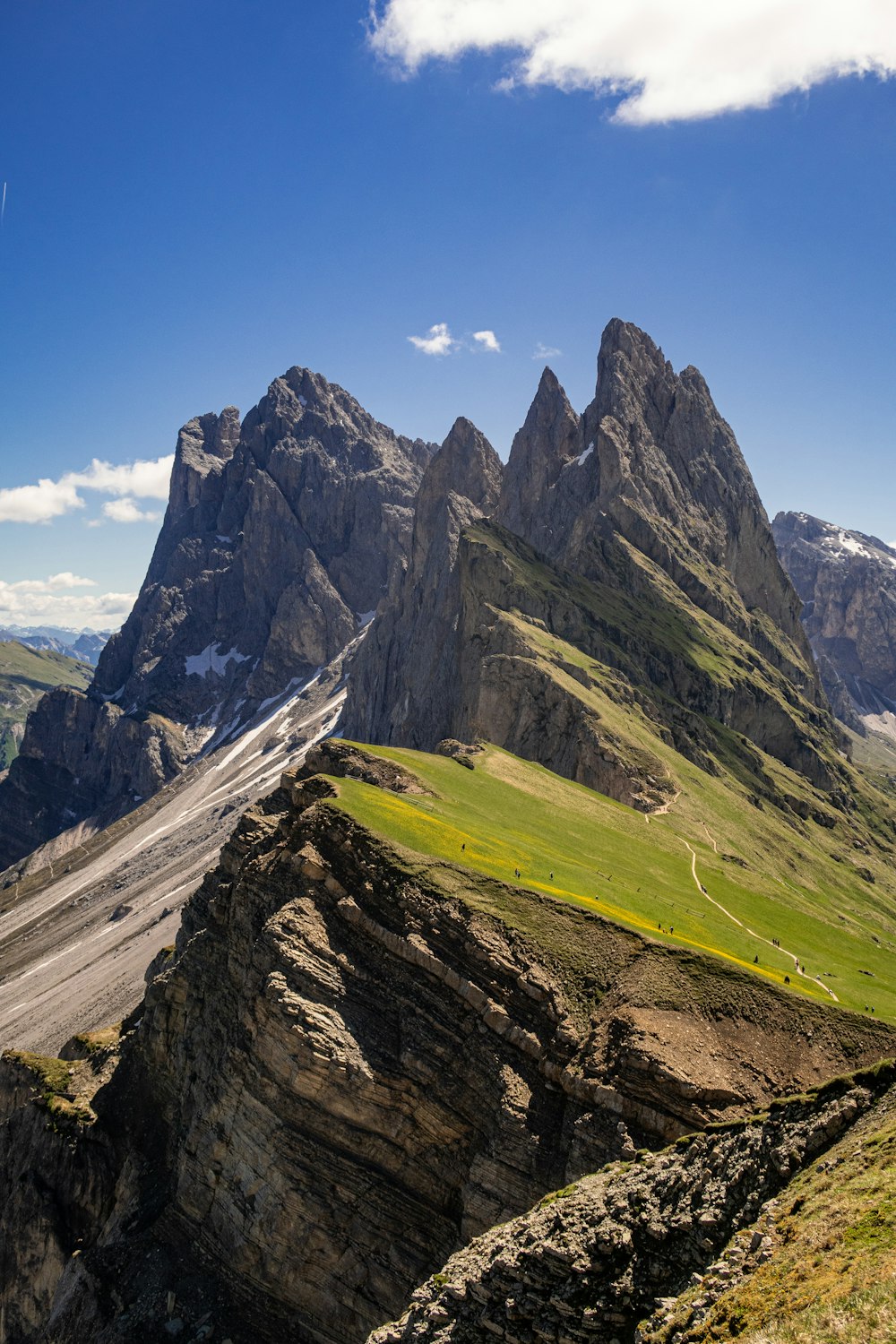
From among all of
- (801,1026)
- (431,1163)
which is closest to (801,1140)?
(801,1026)

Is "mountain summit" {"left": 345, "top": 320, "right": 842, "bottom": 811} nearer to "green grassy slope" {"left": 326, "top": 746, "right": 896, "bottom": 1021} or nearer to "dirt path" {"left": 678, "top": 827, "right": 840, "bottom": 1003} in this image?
"green grassy slope" {"left": 326, "top": 746, "right": 896, "bottom": 1021}

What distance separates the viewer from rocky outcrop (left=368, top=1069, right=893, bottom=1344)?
20406 millimetres

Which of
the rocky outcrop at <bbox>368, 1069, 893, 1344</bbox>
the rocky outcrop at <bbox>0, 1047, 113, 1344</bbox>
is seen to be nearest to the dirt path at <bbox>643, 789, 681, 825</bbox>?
the rocky outcrop at <bbox>0, 1047, 113, 1344</bbox>

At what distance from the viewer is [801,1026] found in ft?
116

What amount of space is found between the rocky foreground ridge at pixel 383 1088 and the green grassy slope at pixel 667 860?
12.0 feet

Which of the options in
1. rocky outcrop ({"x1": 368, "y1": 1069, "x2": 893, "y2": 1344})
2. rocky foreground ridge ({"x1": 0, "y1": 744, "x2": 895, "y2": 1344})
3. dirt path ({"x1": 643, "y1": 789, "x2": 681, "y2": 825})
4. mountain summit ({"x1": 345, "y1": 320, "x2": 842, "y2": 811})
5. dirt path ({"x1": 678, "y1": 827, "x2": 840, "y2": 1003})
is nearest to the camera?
rocky outcrop ({"x1": 368, "y1": 1069, "x2": 893, "y2": 1344})

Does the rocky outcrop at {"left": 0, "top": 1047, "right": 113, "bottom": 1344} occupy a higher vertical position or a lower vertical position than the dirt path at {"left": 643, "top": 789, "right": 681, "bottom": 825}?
lower

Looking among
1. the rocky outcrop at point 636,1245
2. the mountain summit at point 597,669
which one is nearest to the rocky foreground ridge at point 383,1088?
the rocky outcrop at point 636,1245

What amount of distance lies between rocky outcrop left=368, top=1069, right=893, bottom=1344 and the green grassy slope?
17750mm

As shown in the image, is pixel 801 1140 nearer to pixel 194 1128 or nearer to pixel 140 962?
pixel 194 1128

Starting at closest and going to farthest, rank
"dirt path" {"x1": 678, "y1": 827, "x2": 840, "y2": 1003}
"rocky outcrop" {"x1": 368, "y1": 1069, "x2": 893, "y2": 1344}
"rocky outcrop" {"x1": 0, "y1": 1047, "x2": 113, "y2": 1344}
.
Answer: "rocky outcrop" {"x1": 368, "y1": 1069, "x2": 893, "y2": 1344}
"rocky outcrop" {"x1": 0, "y1": 1047, "x2": 113, "y2": 1344}
"dirt path" {"x1": 678, "y1": 827, "x2": 840, "y2": 1003}

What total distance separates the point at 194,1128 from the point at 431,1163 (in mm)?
14741

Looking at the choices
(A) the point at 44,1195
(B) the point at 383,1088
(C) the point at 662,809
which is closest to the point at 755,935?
(B) the point at 383,1088

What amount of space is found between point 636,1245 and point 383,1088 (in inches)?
701
